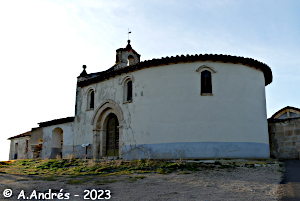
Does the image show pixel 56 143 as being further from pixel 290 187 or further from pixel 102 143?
pixel 290 187

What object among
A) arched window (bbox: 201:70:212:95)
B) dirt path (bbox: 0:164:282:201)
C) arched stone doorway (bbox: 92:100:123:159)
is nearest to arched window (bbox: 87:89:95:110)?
arched stone doorway (bbox: 92:100:123:159)

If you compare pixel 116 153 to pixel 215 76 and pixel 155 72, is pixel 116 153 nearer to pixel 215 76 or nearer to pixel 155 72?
pixel 155 72

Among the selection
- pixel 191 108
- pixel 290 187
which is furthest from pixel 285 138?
pixel 290 187

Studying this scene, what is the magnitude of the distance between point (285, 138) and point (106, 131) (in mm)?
10072

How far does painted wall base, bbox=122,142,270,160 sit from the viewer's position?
515 inches

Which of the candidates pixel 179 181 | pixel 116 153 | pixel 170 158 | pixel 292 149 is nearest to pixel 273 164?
pixel 292 149

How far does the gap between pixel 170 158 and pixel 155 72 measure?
442 centimetres

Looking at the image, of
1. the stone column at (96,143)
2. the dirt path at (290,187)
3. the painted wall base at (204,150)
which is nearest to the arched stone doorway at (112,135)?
the stone column at (96,143)

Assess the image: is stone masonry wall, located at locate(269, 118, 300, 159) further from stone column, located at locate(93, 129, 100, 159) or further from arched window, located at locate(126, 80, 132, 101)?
stone column, located at locate(93, 129, 100, 159)

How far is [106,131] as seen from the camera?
1697 cm

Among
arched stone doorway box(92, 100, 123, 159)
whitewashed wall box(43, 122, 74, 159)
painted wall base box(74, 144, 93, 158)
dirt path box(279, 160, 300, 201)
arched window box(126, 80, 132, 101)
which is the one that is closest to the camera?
dirt path box(279, 160, 300, 201)

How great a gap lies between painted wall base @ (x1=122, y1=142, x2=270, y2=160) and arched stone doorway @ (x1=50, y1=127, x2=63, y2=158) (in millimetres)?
8605

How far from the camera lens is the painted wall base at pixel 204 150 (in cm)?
1307

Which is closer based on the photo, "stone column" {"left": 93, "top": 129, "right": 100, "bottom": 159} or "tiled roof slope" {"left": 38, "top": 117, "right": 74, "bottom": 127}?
"stone column" {"left": 93, "top": 129, "right": 100, "bottom": 159}
